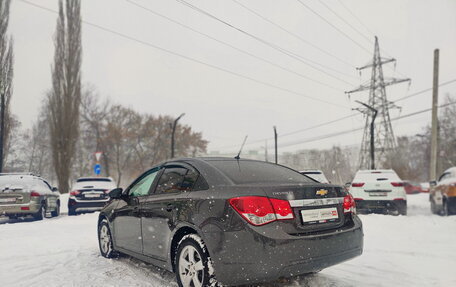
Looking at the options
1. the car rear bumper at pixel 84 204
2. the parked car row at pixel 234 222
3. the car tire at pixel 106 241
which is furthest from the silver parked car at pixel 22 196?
the parked car row at pixel 234 222

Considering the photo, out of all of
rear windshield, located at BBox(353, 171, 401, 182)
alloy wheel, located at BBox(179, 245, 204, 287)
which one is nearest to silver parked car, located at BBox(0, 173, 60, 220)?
alloy wheel, located at BBox(179, 245, 204, 287)

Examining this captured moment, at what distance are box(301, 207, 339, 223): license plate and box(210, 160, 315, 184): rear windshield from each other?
0.48 m

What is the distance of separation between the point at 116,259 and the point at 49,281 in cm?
120

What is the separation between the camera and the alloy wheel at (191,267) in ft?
11.3

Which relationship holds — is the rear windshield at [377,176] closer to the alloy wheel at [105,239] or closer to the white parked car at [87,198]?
the white parked car at [87,198]

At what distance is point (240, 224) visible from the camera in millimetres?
3176

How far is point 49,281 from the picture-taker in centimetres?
434

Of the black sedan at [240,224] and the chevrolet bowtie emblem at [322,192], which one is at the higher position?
the chevrolet bowtie emblem at [322,192]

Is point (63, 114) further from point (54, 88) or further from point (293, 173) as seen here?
point (293, 173)

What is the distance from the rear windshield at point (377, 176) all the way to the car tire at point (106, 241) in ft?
28.8

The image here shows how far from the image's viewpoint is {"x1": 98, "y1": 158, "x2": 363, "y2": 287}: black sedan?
3160 mm

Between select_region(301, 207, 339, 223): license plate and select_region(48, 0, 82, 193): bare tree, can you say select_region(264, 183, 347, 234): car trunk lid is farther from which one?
select_region(48, 0, 82, 193): bare tree

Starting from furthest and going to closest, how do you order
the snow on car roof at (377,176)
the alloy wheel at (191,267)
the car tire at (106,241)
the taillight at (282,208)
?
the snow on car roof at (377,176)
the car tire at (106,241)
the alloy wheel at (191,267)
the taillight at (282,208)

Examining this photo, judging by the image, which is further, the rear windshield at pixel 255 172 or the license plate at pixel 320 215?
the rear windshield at pixel 255 172
